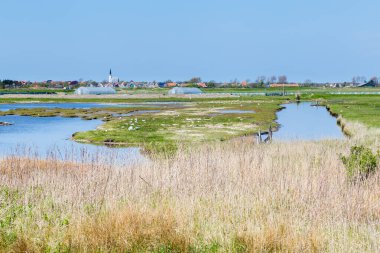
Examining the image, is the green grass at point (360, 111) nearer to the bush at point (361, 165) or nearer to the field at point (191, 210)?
the bush at point (361, 165)

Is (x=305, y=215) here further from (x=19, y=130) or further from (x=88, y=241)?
(x=19, y=130)

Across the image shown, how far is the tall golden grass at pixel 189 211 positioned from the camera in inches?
335

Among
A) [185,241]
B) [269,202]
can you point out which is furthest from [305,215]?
[185,241]

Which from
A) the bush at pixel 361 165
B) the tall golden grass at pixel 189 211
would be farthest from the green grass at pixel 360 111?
the tall golden grass at pixel 189 211

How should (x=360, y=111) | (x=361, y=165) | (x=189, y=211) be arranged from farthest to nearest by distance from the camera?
(x=360, y=111) < (x=361, y=165) < (x=189, y=211)

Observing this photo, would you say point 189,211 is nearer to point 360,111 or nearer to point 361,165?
point 361,165

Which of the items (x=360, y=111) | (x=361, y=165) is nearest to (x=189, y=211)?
(x=361, y=165)

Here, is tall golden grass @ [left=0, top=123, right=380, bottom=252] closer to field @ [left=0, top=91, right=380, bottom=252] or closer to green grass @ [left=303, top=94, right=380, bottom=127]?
field @ [left=0, top=91, right=380, bottom=252]

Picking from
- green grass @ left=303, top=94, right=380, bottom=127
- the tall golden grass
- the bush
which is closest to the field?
the tall golden grass

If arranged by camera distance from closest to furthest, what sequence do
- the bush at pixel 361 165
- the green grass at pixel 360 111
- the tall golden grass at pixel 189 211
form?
the tall golden grass at pixel 189 211
the bush at pixel 361 165
the green grass at pixel 360 111

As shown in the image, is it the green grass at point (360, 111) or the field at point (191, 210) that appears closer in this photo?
the field at point (191, 210)

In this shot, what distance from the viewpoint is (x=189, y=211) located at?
9.71 m

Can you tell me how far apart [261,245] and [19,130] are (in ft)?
150

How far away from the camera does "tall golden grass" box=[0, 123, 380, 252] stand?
8.50 m
